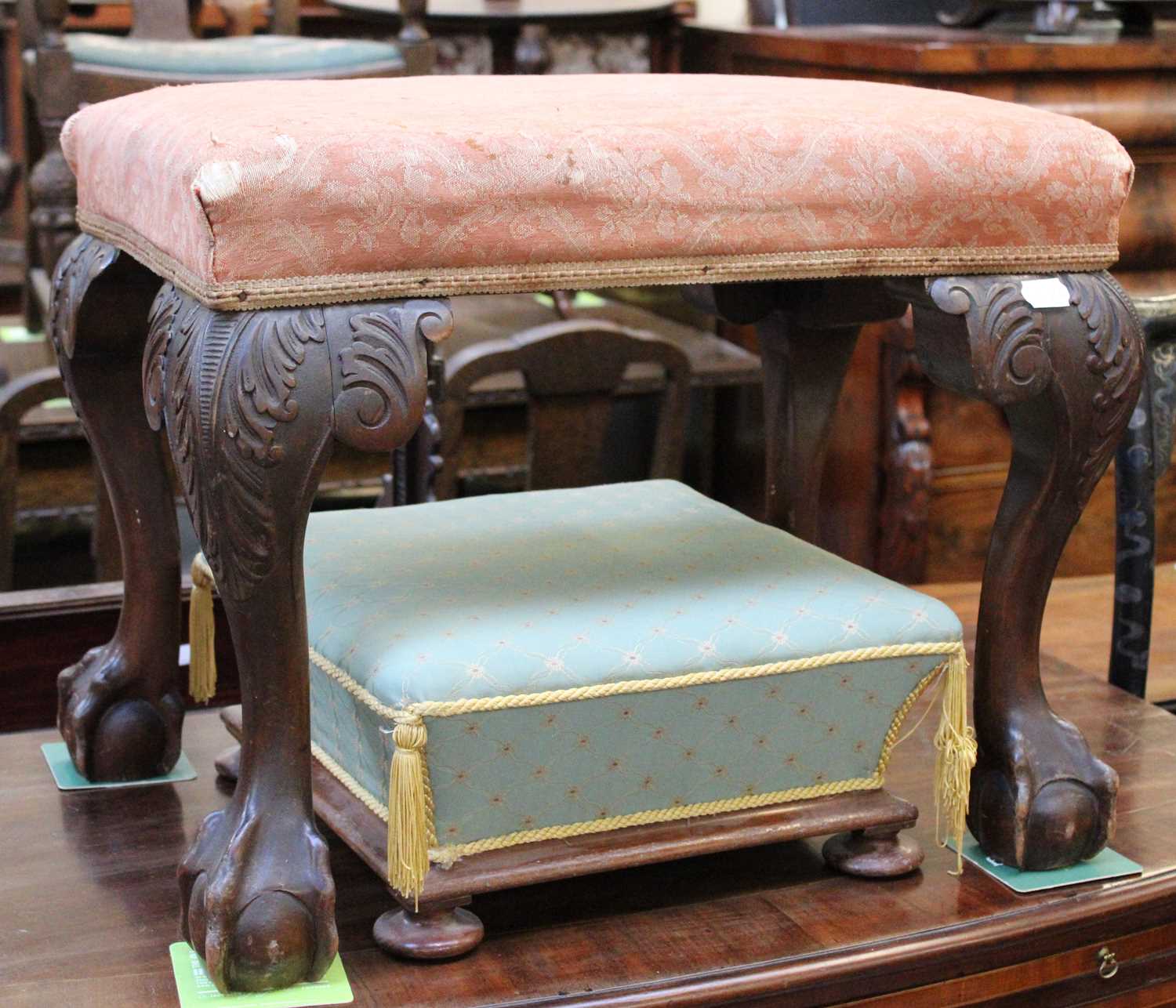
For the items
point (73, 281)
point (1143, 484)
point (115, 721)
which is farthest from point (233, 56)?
point (1143, 484)

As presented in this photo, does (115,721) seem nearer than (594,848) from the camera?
No

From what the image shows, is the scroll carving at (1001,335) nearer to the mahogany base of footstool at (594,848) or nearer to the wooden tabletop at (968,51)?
the mahogany base of footstool at (594,848)

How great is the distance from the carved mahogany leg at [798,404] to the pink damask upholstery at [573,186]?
0.33 metres

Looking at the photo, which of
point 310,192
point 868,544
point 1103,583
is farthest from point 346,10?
point 310,192

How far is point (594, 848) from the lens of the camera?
119cm

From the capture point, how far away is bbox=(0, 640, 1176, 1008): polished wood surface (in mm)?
1155

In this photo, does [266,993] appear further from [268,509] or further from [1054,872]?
[1054,872]

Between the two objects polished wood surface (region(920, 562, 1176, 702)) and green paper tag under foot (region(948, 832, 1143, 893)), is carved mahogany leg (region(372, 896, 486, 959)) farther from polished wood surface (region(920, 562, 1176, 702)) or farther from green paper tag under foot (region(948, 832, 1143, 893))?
polished wood surface (region(920, 562, 1176, 702))

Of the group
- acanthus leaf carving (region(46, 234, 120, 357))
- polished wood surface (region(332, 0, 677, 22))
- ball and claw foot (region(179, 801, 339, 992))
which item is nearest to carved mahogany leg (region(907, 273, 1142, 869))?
ball and claw foot (region(179, 801, 339, 992))

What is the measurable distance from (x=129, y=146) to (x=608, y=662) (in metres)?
0.49

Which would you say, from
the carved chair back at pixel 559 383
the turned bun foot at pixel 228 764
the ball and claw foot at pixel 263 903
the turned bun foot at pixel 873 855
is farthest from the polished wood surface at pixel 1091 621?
the ball and claw foot at pixel 263 903

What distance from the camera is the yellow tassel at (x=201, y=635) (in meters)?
1.43

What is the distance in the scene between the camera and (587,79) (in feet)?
4.52

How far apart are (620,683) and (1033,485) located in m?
0.35
